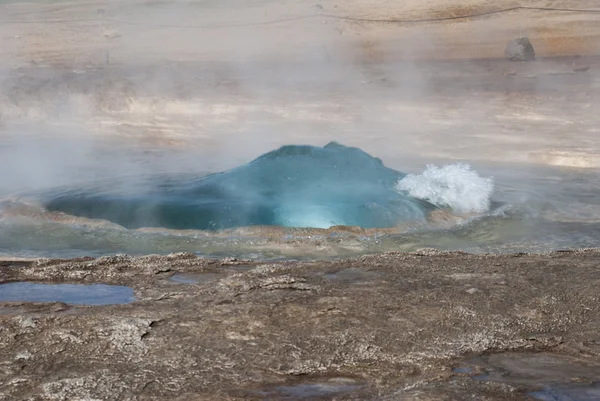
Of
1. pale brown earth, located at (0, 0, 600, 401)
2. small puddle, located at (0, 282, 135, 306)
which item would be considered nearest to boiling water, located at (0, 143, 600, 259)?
pale brown earth, located at (0, 0, 600, 401)

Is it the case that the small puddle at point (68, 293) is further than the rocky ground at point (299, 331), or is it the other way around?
the small puddle at point (68, 293)

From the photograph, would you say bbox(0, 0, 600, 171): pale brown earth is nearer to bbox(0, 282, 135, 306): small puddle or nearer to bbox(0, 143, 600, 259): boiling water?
bbox(0, 143, 600, 259): boiling water

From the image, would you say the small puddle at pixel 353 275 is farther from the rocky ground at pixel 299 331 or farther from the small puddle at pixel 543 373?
the small puddle at pixel 543 373

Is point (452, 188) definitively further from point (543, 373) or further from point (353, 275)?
point (543, 373)

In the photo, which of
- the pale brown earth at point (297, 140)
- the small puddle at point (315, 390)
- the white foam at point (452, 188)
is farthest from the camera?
the white foam at point (452, 188)

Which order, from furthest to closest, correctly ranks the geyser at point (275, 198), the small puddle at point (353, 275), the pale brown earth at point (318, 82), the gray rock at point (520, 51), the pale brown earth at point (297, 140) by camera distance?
the gray rock at point (520, 51), the pale brown earth at point (318, 82), the geyser at point (275, 198), the small puddle at point (353, 275), the pale brown earth at point (297, 140)

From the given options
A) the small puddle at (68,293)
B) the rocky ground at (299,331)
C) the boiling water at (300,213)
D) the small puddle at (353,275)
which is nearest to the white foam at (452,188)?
the boiling water at (300,213)

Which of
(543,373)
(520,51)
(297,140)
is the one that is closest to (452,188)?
(297,140)
